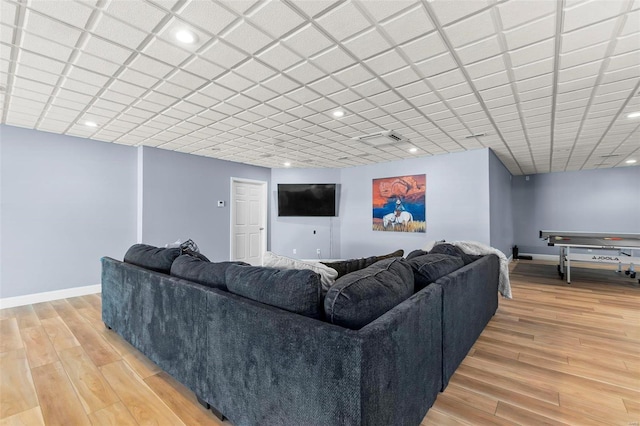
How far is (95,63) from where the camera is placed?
227 cm

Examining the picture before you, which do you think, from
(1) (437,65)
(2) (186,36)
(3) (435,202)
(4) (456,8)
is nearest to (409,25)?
(4) (456,8)

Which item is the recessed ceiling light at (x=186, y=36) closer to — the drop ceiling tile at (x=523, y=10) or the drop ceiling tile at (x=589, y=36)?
the drop ceiling tile at (x=523, y=10)

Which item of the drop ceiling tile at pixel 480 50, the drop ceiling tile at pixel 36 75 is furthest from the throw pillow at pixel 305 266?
the drop ceiling tile at pixel 36 75

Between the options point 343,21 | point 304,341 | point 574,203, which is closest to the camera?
point 304,341

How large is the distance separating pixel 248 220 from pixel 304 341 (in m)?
5.70

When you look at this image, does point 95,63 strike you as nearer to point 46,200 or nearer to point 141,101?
point 141,101

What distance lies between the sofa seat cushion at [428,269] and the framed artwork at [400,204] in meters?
3.68

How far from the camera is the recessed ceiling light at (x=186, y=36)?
1874mm

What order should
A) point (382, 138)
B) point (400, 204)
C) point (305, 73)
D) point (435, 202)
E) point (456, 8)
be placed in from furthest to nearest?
point (400, 204) < point (435, 202) < point (382, 138) < point (305, 73) < point (456, 8)

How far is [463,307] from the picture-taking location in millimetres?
2207

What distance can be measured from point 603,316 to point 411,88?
345 centimetres

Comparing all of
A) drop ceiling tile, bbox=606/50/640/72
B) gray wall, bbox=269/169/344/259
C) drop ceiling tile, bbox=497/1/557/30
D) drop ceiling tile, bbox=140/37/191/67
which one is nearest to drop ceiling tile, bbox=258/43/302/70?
drop ceiling tile, bbox=140/37/191/67

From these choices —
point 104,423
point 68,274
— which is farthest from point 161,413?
point 68,274

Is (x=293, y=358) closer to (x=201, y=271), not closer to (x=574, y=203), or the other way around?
(x=201, y=271)
